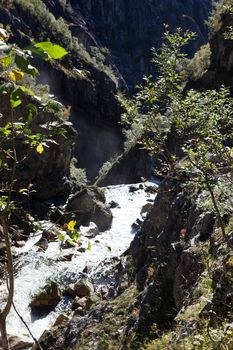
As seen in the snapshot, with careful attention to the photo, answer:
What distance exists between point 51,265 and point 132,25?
353 ft

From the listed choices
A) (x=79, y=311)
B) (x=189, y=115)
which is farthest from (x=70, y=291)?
(x=189, y=115)

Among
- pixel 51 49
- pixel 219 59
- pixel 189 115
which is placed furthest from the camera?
pixel 219 59

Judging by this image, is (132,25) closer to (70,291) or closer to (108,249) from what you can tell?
(108,249)

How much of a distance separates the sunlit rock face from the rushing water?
84040mm

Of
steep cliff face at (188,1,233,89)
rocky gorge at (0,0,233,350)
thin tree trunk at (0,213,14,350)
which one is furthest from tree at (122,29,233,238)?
steep cliff face at (188,1,233,89)

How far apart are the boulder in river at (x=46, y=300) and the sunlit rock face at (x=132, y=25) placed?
92.5m

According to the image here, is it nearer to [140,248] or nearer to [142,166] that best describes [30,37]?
[142,166]

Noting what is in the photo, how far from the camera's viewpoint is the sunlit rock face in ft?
335

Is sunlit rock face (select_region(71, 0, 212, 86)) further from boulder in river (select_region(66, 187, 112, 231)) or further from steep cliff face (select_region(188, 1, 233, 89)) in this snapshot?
boulder in river (select_region(66, 187, 112, 231))

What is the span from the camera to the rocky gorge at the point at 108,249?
4.66m

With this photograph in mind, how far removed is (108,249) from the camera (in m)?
20.7

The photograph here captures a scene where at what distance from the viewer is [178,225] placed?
367 inches

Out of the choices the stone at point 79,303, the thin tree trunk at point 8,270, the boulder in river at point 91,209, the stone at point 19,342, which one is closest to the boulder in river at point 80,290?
A: the stone at point 79,303

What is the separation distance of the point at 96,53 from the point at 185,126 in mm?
81776
